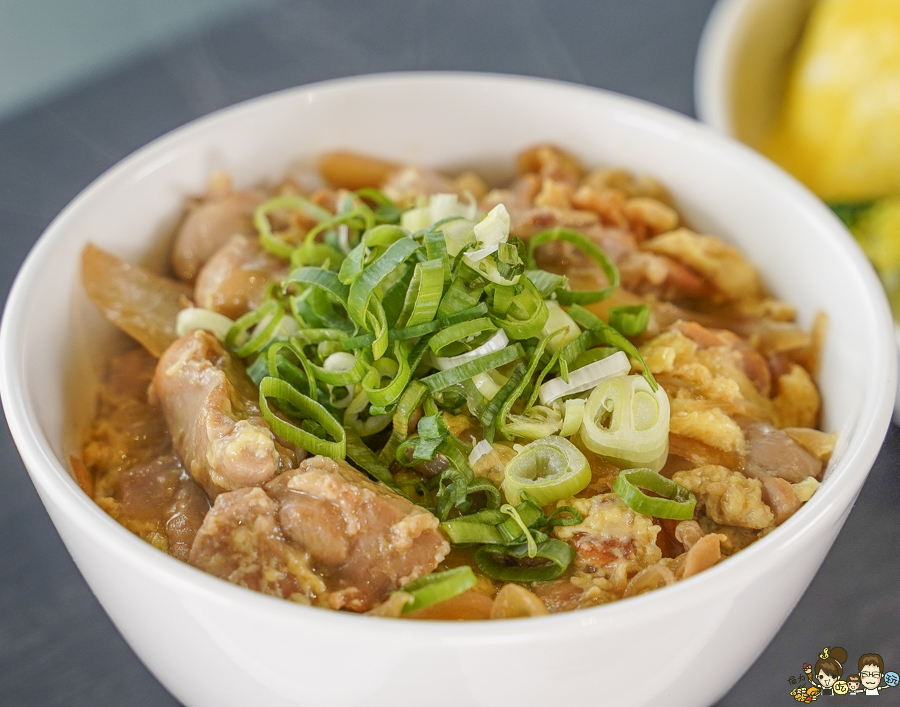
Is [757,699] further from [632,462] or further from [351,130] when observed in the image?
[351,130]

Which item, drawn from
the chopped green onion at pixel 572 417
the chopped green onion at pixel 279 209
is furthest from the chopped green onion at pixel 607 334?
the chopped green onion at pixel 279 209

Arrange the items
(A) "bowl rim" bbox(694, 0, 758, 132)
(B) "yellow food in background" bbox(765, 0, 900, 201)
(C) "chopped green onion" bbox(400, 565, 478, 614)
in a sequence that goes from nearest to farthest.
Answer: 1. (C) "chopped green onion" bbox(400, 565, 478, 614)
2. (A) "bowl rim" bbox(694, 0, 758, 132)
3. (B) "yellow food in background" bbox(765, 0, 900, 201)

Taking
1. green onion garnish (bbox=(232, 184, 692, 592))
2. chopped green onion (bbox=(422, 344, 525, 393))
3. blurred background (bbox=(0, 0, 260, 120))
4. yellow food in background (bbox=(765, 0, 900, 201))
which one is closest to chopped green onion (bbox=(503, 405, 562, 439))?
green onion garnish (bbox=(232, 184, 692, 592))

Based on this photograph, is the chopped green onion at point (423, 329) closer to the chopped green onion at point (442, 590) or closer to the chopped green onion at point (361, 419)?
the chopped green onion at point (361, 419)

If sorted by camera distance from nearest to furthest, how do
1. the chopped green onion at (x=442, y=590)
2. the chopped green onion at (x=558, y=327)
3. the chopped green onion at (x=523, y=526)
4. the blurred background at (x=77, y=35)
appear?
the chopped green onion at (x=442, y=590) < the chopped green onion at (x=523, y=526) < the chopped green onion at (x=558, y=327) < the blurred background at (x=77, y=35)

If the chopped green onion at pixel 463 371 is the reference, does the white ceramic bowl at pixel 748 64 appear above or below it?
above

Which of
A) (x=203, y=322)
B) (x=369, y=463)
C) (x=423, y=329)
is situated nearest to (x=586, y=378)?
(x=423, y=329)

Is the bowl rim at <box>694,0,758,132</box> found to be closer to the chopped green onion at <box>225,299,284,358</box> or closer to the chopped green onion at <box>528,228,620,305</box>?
the chopped green onion at <box>528,228,620,305</box>
